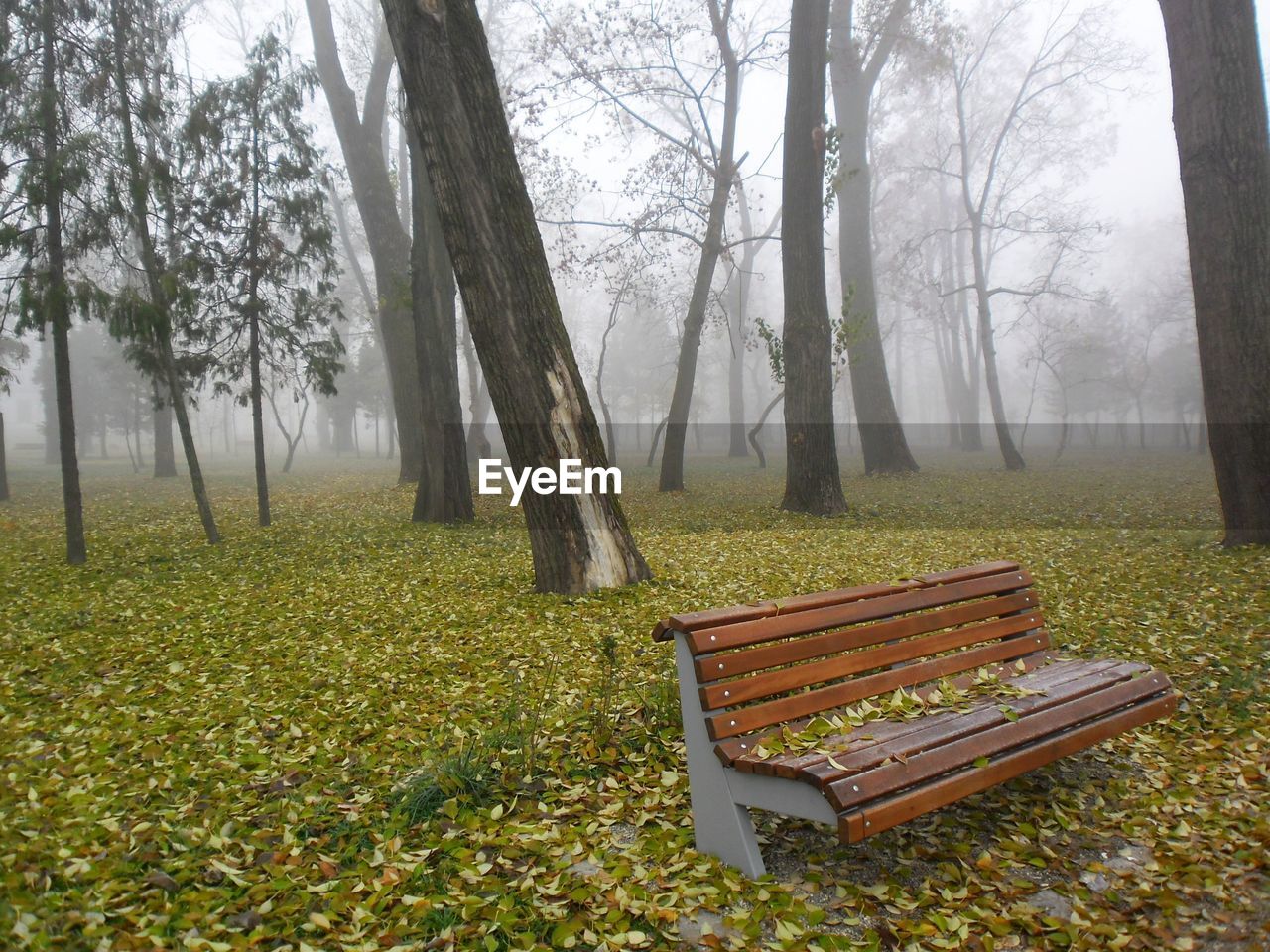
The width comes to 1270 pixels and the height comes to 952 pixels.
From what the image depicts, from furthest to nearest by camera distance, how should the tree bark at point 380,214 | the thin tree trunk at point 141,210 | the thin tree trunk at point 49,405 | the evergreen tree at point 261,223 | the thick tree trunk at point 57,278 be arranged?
the thin tree trunk at point 49,405, the tree bark at point 380,214, the evergreen tree at point 261,223, the thin tree trunk at point 141,210, the thick tree trunk at point 57,278

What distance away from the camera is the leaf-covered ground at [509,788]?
260cm

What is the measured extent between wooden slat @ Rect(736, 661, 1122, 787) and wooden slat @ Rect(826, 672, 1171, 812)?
0.13 feet

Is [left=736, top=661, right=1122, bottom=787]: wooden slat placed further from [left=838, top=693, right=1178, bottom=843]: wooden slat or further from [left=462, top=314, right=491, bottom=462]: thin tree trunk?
[left=462, top=314, right=491, bottom=462]: thin tree trunk

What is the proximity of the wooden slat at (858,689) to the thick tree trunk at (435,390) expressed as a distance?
8.69m

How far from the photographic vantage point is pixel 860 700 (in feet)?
10.8

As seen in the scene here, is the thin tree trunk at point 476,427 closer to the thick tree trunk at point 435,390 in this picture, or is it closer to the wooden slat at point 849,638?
the thick tree trunk at point 435,390

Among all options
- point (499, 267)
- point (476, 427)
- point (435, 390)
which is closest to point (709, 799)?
point (499, 267)

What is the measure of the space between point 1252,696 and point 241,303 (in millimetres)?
12215

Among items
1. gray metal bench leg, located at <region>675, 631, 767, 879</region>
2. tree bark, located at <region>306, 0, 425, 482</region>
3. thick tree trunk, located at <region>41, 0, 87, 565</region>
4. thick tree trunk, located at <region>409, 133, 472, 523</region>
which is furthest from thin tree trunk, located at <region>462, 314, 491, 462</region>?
gray metal bench leg, located at <region>675, 631, 767, 879</region>

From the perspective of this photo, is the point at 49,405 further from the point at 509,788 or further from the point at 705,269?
the point at 509,788

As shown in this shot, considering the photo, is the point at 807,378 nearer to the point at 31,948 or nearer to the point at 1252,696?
the point at 1252,696

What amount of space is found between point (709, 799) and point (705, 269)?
13819mm

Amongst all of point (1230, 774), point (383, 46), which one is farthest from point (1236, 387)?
point (383, 46)

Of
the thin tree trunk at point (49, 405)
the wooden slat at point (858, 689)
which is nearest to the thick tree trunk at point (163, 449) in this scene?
the thin tree trunk at point (49, 405)
